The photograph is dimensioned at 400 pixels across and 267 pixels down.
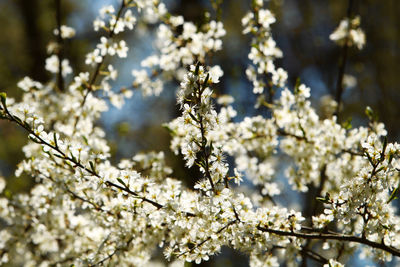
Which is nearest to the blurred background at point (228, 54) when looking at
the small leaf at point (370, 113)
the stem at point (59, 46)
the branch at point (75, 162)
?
the stem at point (59, 46)

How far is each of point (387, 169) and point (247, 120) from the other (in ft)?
4.13

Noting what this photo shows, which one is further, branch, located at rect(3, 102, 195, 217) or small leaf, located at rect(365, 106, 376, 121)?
small leaf, located at rect(365, 106, 376, 121)

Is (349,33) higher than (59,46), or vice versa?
(349,33)

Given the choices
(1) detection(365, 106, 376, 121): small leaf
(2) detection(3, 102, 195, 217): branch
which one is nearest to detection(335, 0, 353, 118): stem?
(1) detection(365, 106, 376, 121): small leaf

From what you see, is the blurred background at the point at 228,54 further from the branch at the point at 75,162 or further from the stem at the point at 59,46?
the branch at the point at 75,162

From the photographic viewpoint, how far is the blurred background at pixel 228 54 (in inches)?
229

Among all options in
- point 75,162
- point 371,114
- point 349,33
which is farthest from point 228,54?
point 75,162

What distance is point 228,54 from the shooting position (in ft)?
24.2

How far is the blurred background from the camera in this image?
582 centimetres

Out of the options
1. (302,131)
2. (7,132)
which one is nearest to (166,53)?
(302,131)

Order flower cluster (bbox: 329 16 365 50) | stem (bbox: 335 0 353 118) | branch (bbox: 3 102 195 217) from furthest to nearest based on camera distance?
flower cluster (bbox: 329 16 365 50), stem (bbox: 335 0 353 118), branch (bbox: 3 102 195 217)

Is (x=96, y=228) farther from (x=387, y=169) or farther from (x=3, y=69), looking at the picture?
(x=3, y=69)

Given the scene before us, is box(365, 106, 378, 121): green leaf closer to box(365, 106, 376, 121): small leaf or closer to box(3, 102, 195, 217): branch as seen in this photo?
box(365, 106, 376, 121): small leaf

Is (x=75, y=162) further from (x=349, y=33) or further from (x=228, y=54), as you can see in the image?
(x=228, y=54)
